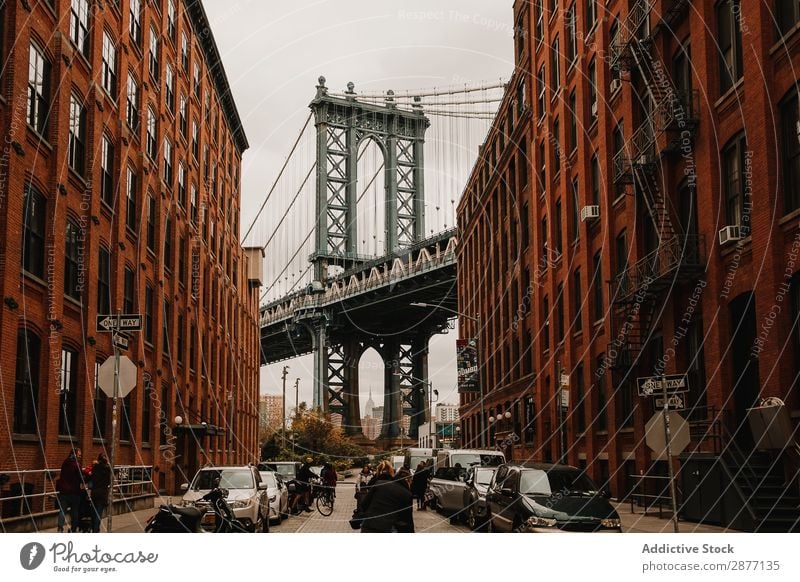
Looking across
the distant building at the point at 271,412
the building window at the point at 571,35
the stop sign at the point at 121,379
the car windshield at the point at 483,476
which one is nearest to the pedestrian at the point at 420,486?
the car windshield at the point at 483,476

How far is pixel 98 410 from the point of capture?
33406mm

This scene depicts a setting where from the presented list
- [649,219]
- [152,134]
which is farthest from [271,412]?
[649,219]

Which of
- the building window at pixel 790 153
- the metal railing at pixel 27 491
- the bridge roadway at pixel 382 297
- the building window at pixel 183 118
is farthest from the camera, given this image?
the bridge roadway at pixel 382 297

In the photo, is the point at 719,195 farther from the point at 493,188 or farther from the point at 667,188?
the point at 493,188

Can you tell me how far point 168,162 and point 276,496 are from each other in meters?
20.9

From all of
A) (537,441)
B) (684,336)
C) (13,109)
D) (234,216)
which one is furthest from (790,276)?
(234,216)

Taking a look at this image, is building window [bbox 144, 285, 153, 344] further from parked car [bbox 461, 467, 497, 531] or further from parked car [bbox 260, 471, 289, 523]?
parked car [bbox 461, 467, 497, 531]

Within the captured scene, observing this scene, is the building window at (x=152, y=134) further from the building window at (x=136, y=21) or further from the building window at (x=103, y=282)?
the building window at (x=103, y=282)

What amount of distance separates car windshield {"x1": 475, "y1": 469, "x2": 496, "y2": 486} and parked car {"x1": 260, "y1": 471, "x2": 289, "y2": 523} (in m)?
5.77

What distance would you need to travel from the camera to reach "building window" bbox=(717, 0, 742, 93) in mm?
25547

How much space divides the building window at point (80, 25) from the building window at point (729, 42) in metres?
18.3

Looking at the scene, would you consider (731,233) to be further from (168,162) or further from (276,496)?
(168,162)

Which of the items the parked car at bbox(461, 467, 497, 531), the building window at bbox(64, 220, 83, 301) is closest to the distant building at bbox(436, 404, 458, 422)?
the building window at bbox(64, 220, 83, 301)

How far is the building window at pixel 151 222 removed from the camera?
41.3 metres
